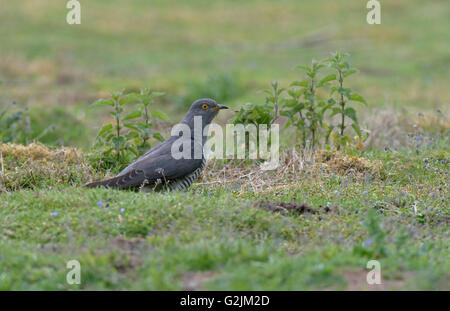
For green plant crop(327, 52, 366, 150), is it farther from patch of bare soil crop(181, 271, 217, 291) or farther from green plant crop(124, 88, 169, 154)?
patch of bare soil crop(181, 271, 217, 291)

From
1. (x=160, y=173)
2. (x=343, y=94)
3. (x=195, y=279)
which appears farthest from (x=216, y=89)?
(x=195, y=279)

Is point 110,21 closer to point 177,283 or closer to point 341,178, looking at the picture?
point 341,178

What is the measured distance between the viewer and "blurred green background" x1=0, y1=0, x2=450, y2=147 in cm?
1507

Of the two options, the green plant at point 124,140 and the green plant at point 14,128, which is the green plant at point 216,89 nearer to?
the green plant at point 14,128

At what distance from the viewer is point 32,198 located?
20.2 ft

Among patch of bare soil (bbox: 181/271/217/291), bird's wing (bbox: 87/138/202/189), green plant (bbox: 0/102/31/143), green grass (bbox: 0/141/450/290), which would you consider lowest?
patch of bare soil (bbox: 181/271/217/291)

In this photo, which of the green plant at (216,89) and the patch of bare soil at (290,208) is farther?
the green plant at (216,89)

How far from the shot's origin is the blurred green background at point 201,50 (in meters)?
15.1

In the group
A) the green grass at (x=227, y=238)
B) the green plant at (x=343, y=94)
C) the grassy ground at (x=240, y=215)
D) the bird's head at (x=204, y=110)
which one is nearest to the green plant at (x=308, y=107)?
the green plant at (x=343, y=94)

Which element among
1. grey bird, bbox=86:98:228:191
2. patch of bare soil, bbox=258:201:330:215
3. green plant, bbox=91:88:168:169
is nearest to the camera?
patch of bare soil, bbox=258:201:330:215

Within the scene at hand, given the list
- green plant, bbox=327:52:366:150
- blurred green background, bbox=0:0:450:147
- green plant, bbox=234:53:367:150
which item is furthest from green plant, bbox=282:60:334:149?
blurred green background, bbox=0:0:450:147

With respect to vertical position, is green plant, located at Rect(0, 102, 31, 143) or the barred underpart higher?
green plant, located at Rect(0, 102, 31, 143)

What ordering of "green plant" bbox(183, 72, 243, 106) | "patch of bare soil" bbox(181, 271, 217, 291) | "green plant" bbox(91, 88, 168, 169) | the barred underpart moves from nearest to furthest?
"patch of bare soil" bbox(181, 271, 217, 291) → the barred underpart → "green plant" bbox(91, 88, 168, 169) → "green plant" bbox(183, 72, 243, 106)
